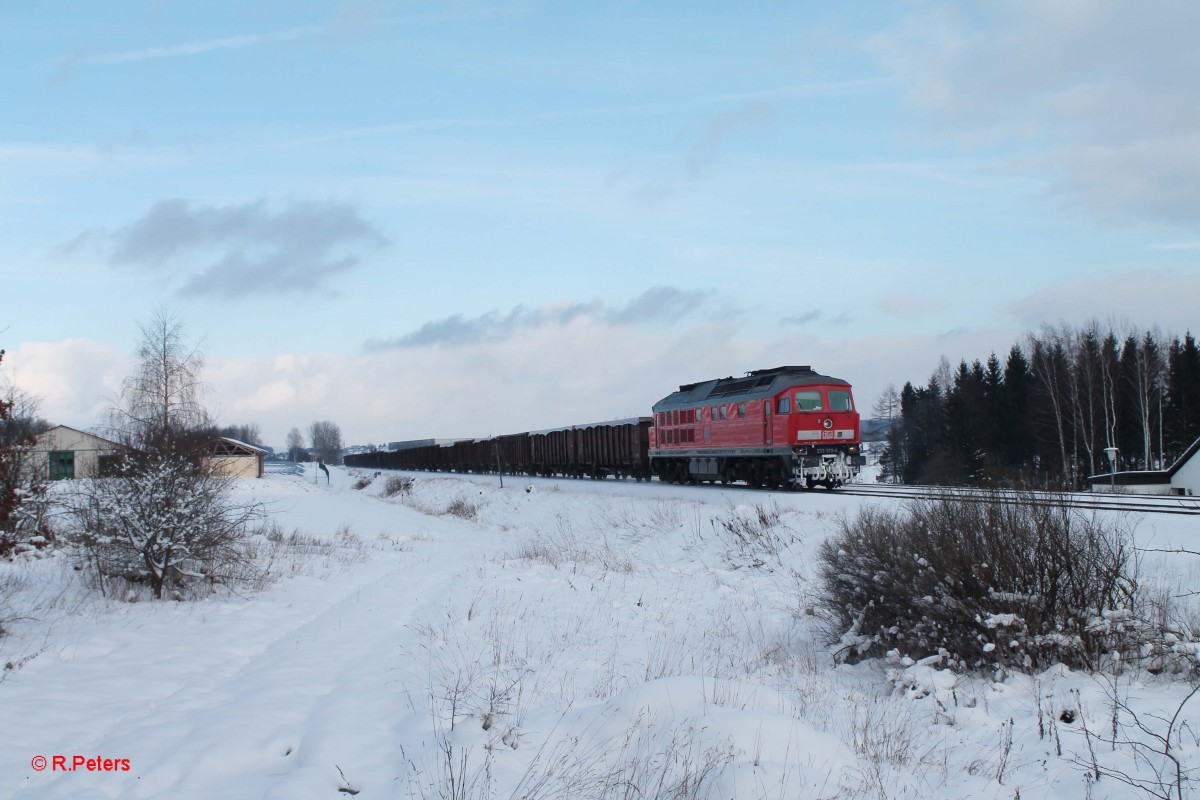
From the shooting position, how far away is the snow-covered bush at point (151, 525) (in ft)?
39.6

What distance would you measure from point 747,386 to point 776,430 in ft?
9.79

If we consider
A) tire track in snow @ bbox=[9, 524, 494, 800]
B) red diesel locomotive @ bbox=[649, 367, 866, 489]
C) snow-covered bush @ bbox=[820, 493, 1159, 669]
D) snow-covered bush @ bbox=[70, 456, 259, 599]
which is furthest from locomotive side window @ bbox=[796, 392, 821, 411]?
snow-covered bush @ bbox=[70, 456, 259, 599]

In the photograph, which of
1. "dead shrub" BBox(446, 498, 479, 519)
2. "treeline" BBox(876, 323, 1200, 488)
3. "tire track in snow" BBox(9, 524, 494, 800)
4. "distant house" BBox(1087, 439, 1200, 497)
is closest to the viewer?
"tire track in snow" BBox(9, 524, 494, 800)

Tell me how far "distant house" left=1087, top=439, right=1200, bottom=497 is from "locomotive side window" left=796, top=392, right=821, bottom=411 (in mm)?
7259

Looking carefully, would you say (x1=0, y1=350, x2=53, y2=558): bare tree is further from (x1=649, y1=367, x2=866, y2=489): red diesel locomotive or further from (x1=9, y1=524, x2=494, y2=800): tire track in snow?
(x1=649, y1=367, x2=866, y2=489): red diesel locomotive

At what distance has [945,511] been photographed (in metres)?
8.81

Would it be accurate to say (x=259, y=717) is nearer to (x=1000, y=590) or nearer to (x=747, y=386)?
(x=1000, y=590)

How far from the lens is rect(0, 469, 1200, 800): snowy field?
511 cm

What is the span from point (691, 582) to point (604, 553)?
6.29 m

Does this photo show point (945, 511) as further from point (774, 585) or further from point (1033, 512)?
point (774, 585)

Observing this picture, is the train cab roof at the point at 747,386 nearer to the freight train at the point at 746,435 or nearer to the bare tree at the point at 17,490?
the freight train at the point at 746,435

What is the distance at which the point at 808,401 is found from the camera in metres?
23.2

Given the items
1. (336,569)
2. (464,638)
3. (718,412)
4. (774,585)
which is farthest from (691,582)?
(718,412)

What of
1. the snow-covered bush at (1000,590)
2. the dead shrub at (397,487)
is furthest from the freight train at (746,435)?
the dead shrub at (397,487)
